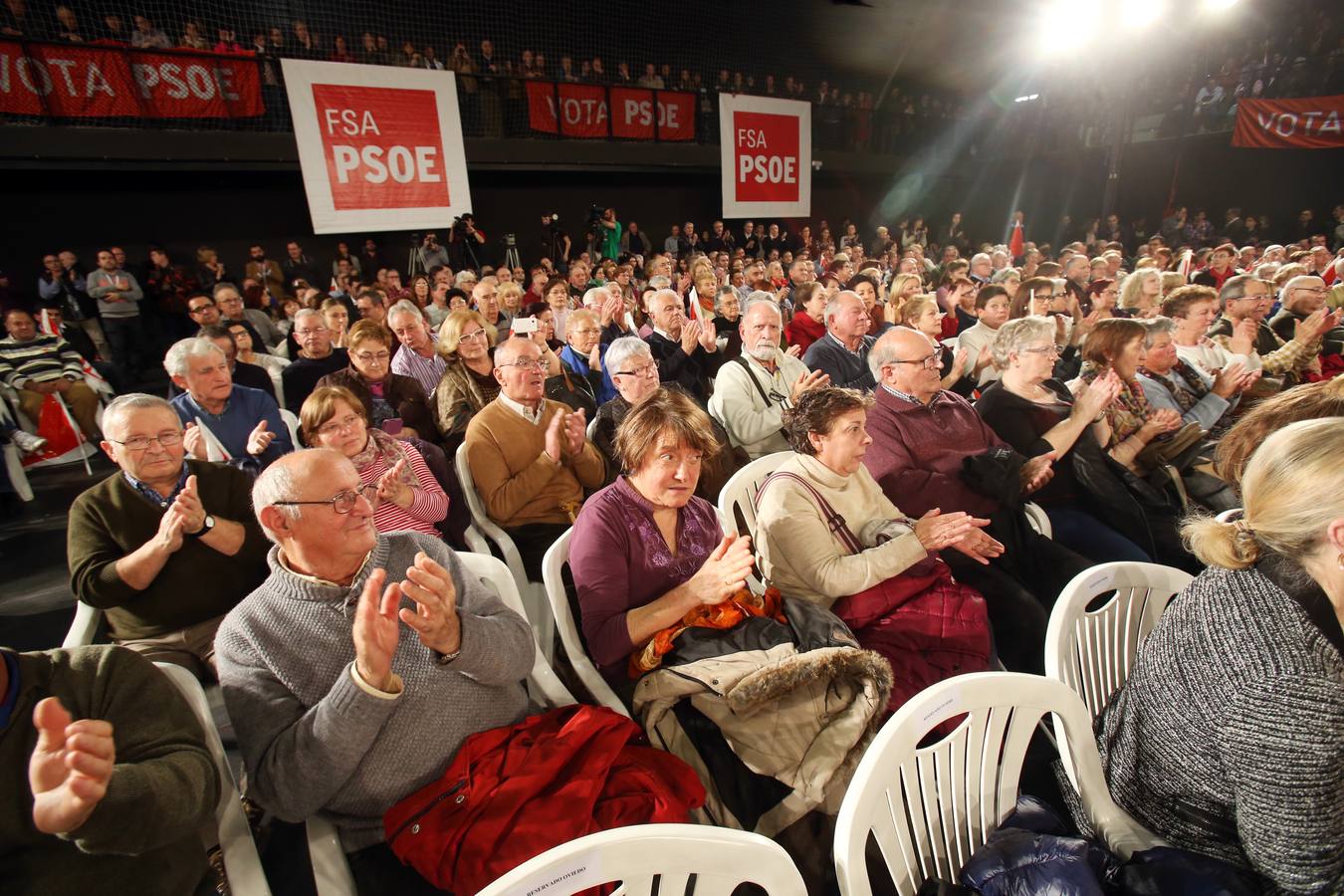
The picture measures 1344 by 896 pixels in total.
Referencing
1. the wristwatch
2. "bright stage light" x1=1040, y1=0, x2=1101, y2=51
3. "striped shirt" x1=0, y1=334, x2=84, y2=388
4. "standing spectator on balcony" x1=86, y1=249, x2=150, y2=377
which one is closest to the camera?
the wristwatch

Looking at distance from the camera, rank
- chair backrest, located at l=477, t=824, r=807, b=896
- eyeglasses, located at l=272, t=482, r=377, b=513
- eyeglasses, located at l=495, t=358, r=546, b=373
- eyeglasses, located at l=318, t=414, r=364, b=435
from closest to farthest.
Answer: chair backrest, located at l=477, t=824, r=807, b=896
eyeglasses, located at l=272, t=482, r=377, b=513
eyeglasses, located at l=318, t=414, r=364, b=435
eyeglasses, located at l=495, t=358, r=546, b=373

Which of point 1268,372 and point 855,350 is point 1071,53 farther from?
point 855,350

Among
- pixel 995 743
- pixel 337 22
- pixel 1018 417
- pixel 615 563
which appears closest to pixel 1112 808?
pixel 995 743

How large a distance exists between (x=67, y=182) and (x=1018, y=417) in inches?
397

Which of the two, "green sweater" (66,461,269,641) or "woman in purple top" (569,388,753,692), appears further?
"green sweater" (66,461,269,641)

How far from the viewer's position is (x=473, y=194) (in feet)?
35.1

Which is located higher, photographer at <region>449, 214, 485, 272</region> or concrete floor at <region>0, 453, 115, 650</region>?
photographer at <region>449, 214, 485, 272</region>

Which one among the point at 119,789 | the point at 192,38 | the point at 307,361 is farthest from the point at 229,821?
the point at 192,38

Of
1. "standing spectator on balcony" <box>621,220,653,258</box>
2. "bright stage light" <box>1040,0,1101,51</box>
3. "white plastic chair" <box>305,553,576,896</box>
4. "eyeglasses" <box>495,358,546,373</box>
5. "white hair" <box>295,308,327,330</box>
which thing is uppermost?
"bright stage light" <box>1040,0,1101,51</box>

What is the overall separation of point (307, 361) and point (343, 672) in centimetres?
304

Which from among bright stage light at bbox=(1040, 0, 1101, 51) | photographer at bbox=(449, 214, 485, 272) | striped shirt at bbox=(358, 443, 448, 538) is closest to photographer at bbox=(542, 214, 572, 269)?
photographer at bbox=(449, 214, 485, 272)

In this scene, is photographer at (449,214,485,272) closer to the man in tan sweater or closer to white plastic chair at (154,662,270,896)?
the man in tan sweater

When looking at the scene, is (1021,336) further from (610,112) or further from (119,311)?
(610,112)

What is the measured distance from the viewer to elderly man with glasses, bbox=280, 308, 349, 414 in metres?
3.63
